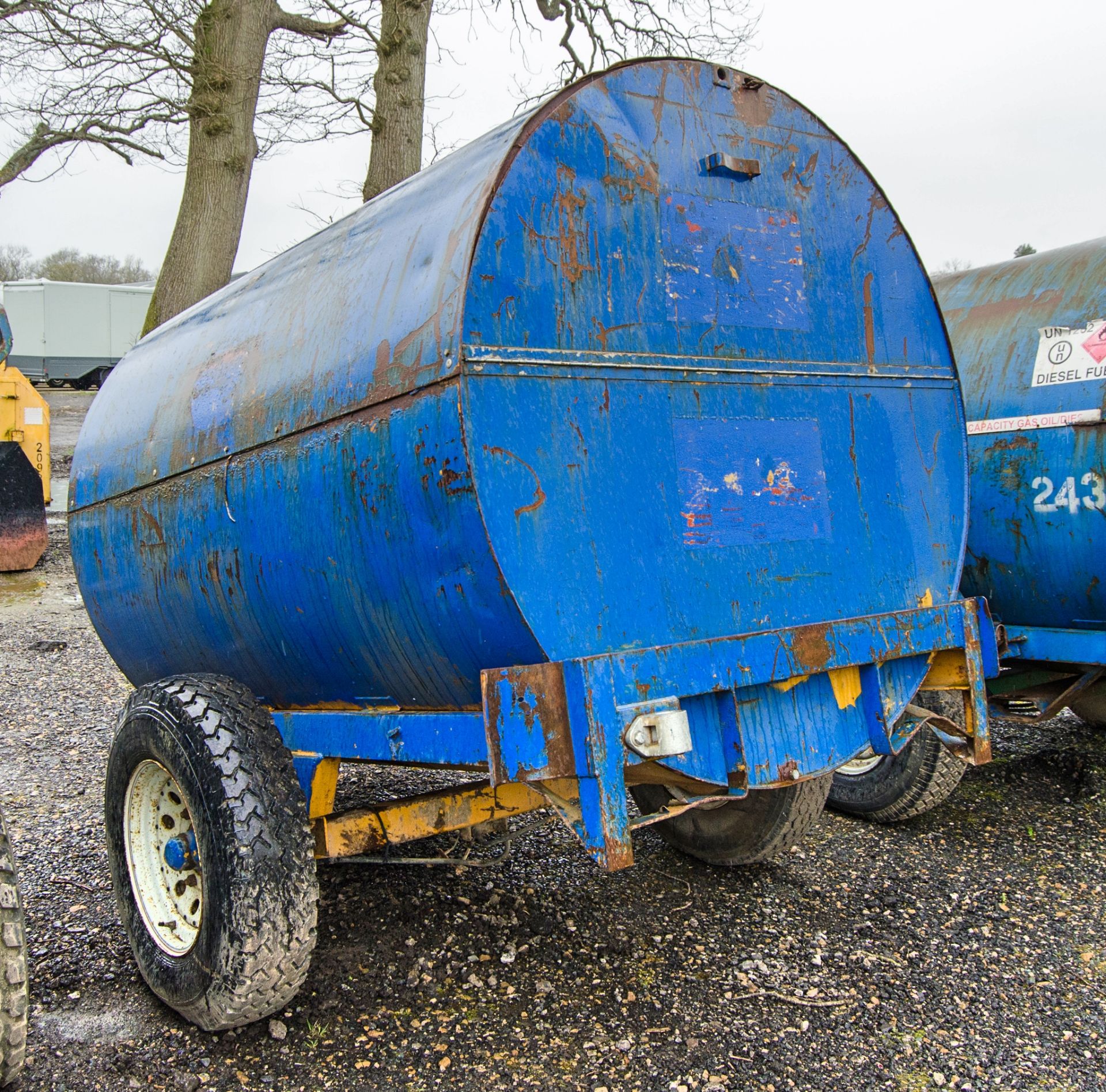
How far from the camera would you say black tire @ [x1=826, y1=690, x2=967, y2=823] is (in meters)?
4.32

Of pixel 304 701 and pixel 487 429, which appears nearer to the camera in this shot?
pixel 487 429

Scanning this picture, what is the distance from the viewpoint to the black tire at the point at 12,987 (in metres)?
2.43

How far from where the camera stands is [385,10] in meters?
10.1

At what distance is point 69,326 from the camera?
28.4 m

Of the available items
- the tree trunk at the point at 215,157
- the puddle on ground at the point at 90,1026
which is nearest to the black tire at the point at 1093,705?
the puddle on ground at the point at 90,1026

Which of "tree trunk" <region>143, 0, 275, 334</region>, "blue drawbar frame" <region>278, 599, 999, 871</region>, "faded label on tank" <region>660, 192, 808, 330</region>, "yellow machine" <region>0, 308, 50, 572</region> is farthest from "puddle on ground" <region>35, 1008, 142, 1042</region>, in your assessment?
"yellow machine" <region>0, 308, 50, 572</region>

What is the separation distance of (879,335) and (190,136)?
921cm

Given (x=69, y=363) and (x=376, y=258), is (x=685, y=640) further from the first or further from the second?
(x=69, y=363)

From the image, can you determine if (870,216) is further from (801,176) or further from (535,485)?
(535,485)

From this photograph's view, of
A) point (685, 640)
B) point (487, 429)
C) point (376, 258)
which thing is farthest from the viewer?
point (376, 258)

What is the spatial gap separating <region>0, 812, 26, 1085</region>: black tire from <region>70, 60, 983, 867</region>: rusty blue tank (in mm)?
906

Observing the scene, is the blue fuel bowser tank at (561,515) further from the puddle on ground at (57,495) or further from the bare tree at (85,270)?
the bare tree at (85,270)

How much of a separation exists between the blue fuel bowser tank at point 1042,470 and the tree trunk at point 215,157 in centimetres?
764

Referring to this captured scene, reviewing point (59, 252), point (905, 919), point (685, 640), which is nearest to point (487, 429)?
point (685, 640)
